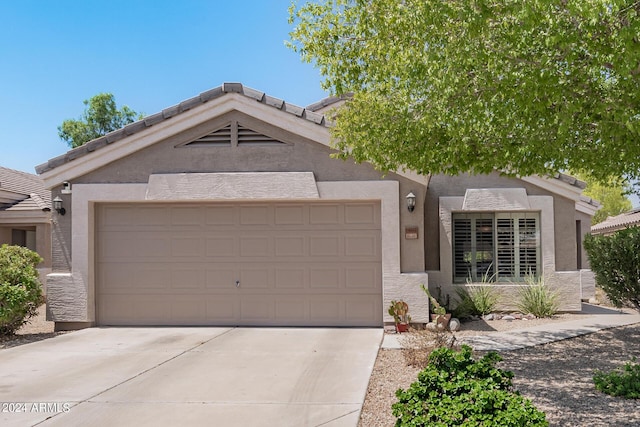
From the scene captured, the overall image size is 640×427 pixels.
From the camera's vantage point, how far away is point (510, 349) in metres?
8.78

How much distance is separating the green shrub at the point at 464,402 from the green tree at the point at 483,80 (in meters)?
2.57

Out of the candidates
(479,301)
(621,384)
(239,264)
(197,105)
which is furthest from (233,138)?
A: (621,384)

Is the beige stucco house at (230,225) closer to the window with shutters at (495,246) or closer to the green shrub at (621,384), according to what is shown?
the window with shutters at (495,246)

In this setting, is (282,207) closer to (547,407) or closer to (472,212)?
(472,212)

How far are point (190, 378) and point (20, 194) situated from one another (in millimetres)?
14680

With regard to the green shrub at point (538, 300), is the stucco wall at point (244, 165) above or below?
above

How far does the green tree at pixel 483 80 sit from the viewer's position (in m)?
4.92

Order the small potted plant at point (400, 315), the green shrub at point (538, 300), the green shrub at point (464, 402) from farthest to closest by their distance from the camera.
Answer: the green shrub at point (538, 300)
the small potted plant at point (400, 315)
the green shrub at point (464, 402)

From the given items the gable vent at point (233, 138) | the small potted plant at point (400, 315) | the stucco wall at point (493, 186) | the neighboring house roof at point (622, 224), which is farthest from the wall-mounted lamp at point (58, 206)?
the neighboring house roof at point (622, 224)

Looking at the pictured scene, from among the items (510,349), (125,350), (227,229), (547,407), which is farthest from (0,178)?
(547,407)

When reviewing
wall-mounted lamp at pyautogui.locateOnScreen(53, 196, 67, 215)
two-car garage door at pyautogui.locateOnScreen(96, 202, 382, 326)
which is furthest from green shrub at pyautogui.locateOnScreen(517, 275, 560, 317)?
wall-mounted lamp at pyautogui.locateOnScreen(53, 196, 67, 215)

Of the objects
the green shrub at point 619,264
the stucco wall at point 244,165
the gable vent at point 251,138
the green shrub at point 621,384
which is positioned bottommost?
the green shrub at point 621,384

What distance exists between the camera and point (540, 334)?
10.1 meters

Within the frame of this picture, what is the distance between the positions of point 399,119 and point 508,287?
6.79 metres
